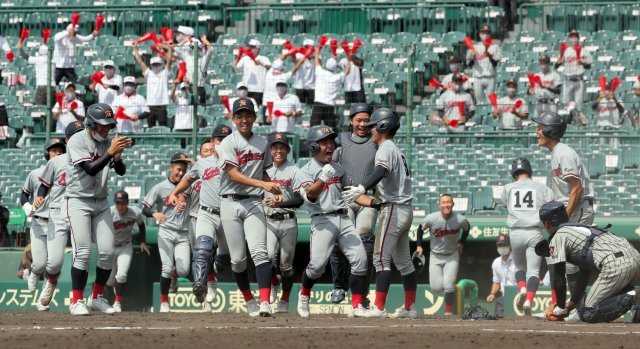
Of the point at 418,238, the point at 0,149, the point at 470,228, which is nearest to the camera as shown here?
the point at 418,238

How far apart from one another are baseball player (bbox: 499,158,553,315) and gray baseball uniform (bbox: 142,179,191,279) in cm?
350

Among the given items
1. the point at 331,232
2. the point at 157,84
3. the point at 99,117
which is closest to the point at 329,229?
the point at 331,232

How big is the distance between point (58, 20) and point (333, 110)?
833 cm

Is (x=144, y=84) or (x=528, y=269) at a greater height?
(x=144, y=84)

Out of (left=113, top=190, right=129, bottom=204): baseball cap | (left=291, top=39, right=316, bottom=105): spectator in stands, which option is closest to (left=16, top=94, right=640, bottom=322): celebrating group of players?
(left=113, top=190, right=129, bottom=204): baseball cap

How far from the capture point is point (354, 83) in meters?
20.1

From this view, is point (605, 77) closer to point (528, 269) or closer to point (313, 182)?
point (528, 269)

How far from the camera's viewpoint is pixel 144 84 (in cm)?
2188

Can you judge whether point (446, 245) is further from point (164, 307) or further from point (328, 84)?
point (328, 84)

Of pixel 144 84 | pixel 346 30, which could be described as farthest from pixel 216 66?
pixel 346 30

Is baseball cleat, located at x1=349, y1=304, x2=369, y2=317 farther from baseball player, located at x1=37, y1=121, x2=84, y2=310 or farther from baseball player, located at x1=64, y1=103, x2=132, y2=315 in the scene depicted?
baseball player, located at x1=37, y1=121, x2=84, y2=310

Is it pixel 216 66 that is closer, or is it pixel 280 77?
pixel 280 77

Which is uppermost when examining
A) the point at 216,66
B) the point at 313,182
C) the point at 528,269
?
the point at 216,66

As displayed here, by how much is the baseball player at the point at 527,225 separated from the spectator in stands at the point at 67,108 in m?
7.17
